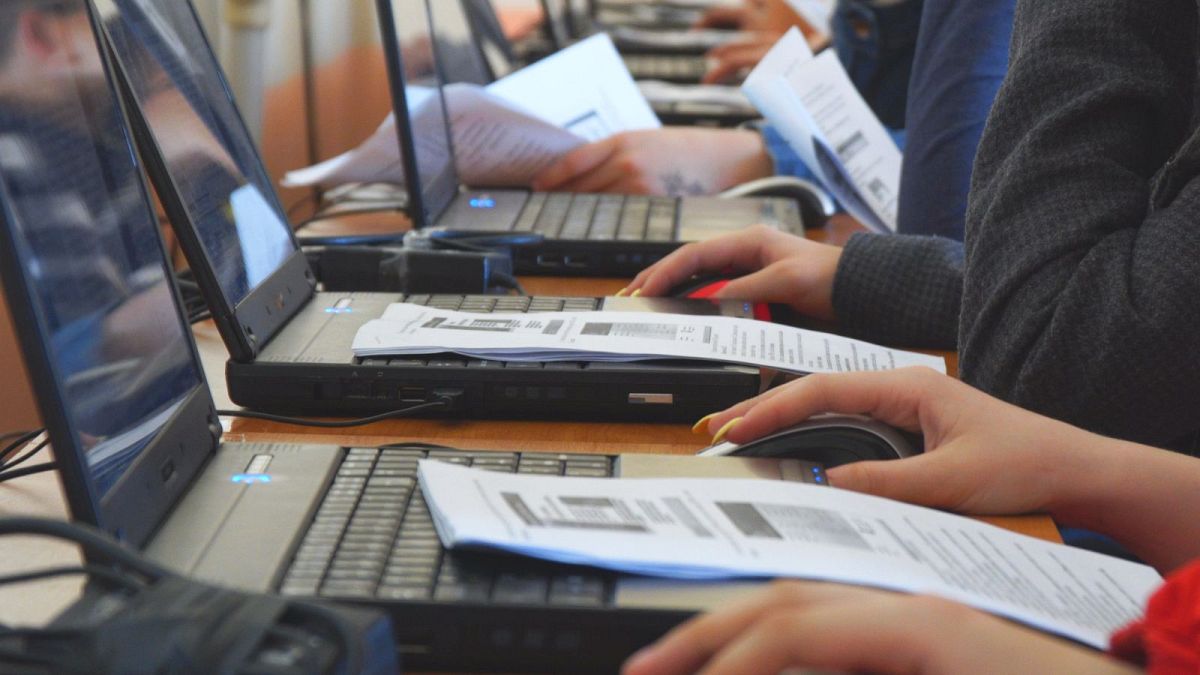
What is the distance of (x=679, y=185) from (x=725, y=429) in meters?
0.98

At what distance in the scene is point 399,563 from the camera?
1.97ft

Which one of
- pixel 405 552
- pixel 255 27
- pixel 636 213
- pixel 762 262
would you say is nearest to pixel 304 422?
pixel 405 552

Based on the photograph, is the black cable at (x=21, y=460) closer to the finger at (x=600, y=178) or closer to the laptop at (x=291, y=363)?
the laptop at (x=291, y=363)

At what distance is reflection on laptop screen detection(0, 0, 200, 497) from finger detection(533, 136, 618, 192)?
94cm

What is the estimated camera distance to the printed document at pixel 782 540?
582 millimetres

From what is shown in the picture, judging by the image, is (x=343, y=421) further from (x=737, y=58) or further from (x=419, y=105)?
(x=737, y=58)

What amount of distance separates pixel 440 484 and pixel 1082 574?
328 millimetres

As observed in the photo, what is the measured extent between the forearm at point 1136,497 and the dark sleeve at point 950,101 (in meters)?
0.71

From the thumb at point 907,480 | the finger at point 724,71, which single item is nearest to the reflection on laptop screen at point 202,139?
the thumb at point 907,480

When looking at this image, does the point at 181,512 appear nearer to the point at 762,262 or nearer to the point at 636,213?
the point at 762,262

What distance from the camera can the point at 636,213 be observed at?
1505 millimetres

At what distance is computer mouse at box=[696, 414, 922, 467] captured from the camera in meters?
0.75

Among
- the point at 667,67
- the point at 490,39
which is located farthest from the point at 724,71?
the point at 490,39

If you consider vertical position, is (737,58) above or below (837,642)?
below
